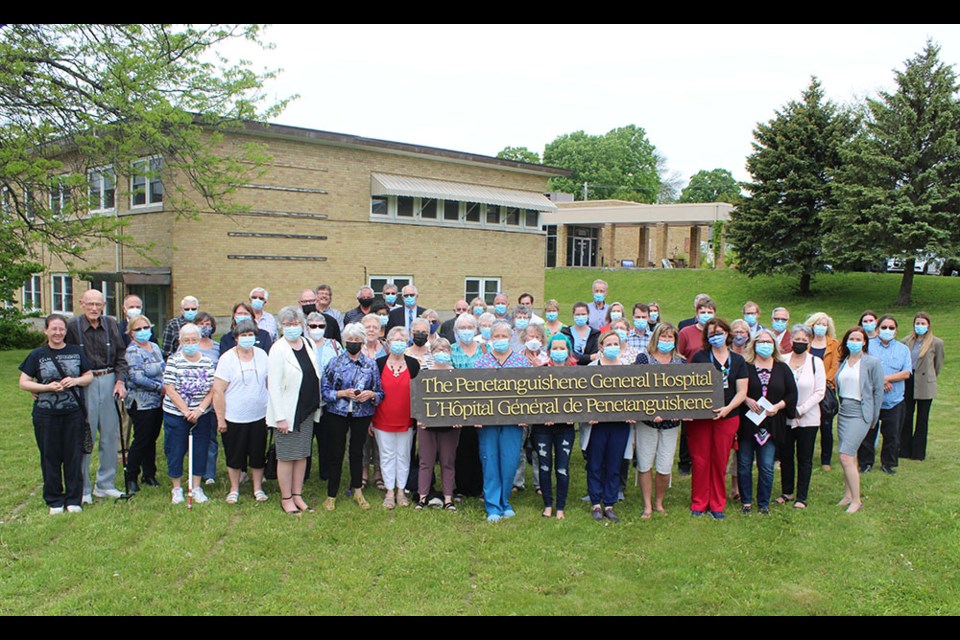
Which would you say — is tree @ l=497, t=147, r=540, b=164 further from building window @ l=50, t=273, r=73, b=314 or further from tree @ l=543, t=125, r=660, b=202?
building window @ l=50, t=273, r=73, b=314

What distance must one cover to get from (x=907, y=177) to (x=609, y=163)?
54.6 metres

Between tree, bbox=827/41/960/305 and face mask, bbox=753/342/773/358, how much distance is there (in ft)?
69.9

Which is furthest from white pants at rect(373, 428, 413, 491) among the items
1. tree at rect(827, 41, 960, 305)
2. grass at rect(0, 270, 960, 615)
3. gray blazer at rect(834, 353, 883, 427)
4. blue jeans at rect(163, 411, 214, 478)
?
tree at rect(827, 41, 960, 305)

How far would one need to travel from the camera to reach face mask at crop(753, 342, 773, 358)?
7.09 metres

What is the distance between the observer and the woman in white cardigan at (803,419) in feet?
23.5

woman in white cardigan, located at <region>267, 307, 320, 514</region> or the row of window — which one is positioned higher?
the row of window

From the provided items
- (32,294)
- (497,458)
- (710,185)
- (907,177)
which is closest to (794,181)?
(907,177)

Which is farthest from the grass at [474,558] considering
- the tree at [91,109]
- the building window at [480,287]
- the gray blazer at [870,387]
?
the building window at [480,287]

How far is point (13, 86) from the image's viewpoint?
538 inches

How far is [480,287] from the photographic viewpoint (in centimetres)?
2589

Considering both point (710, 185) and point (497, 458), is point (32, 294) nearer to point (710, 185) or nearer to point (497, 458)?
point (497, 458)

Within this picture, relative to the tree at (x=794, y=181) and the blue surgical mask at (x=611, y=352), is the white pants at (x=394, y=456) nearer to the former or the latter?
the blue surgical mask at (x=611, y=352)

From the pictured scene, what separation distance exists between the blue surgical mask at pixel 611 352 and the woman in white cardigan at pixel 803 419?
186 cm

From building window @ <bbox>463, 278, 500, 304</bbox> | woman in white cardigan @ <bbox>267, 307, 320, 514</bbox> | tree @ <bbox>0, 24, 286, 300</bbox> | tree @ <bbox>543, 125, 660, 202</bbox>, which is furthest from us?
tree @ <bbox>543, 125, 660, 202</bbox>
